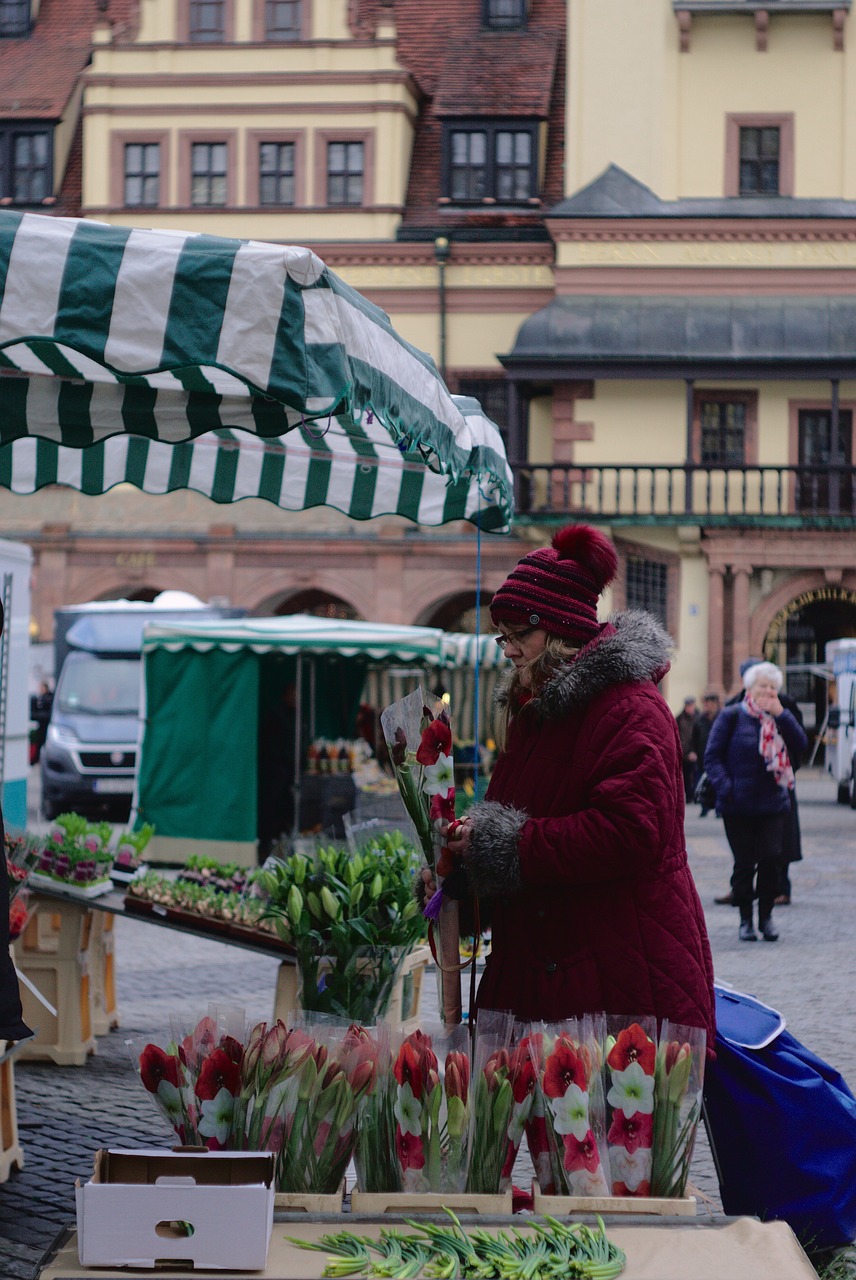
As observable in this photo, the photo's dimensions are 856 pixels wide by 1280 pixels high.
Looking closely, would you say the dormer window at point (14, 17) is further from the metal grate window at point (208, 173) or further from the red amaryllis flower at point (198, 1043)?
the red amaryllis flower at point (198, 1043)

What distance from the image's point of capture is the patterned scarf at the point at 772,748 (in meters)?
10.7

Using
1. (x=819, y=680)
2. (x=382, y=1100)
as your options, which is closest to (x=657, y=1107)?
(x=382, y=1100)

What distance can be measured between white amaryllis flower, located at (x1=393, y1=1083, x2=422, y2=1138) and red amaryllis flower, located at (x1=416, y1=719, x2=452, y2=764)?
2.48 ft

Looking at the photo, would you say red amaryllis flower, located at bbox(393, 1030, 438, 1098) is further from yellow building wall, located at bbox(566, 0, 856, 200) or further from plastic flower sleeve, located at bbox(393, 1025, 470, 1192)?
yellow building wall, located at bbox(566, 0, 856, 200)

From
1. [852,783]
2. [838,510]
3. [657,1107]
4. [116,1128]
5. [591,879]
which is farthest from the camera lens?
[838,510]

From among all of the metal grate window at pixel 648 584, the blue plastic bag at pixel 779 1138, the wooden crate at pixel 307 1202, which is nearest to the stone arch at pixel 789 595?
the metal grate window at pixel 648 584

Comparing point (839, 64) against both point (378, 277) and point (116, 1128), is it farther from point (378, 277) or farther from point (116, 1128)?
point (116, 1128)

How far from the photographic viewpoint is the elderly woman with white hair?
35.2ft

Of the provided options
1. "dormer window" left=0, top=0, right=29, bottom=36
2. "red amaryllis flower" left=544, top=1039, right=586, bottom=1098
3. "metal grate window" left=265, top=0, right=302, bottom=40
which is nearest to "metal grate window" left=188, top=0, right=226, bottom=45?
"metal grate window" left=265, top=0, right=302, bottom=40

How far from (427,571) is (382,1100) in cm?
2893

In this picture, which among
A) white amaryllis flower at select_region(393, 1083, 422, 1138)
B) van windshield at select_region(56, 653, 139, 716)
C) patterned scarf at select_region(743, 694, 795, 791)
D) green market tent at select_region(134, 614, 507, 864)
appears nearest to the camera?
white amaryllis flower at select_region(393, 1083, 422, 1138)

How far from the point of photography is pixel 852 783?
76.2 feet

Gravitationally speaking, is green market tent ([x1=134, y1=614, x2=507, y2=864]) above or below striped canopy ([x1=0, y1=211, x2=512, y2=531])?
below

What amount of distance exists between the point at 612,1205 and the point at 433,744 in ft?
3.36
